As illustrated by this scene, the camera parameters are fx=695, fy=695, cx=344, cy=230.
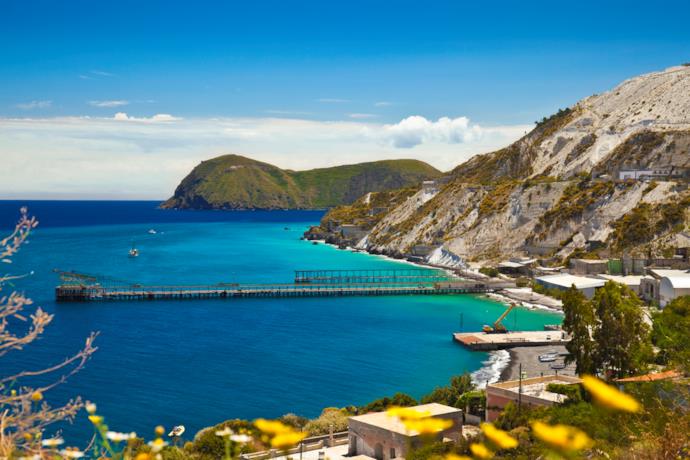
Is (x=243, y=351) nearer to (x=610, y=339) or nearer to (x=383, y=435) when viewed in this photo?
(x=383, y=435)

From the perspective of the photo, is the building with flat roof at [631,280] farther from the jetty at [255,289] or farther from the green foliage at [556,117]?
the green foliage at [556,117]

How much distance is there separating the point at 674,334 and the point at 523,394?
294 inches

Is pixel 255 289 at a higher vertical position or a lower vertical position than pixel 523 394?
lower

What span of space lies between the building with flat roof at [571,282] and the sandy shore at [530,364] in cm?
1719

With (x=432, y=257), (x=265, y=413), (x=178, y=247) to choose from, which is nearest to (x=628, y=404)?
(x=265, y=413)

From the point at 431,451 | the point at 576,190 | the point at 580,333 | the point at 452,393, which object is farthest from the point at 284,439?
the point at 576,190

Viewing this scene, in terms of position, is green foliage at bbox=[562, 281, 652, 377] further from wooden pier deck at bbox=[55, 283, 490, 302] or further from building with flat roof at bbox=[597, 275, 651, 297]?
wooden pier deck at bbox=[55, 283, 490, 302]

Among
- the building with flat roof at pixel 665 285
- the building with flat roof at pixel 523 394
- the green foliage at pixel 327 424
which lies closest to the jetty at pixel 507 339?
the building with flat roof at pixel 665 285

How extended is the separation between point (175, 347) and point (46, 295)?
36423 mm

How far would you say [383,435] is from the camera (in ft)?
95.4

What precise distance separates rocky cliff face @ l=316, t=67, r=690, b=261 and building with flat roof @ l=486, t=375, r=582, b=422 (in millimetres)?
53890

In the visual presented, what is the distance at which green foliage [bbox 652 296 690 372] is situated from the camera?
25.6m

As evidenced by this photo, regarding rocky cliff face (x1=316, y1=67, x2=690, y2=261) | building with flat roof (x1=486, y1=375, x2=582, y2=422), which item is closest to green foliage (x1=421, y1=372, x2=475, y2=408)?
building with flat roof (x1=486, y1=375, x2=582, y2=422)

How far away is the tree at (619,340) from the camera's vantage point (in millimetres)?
33094
